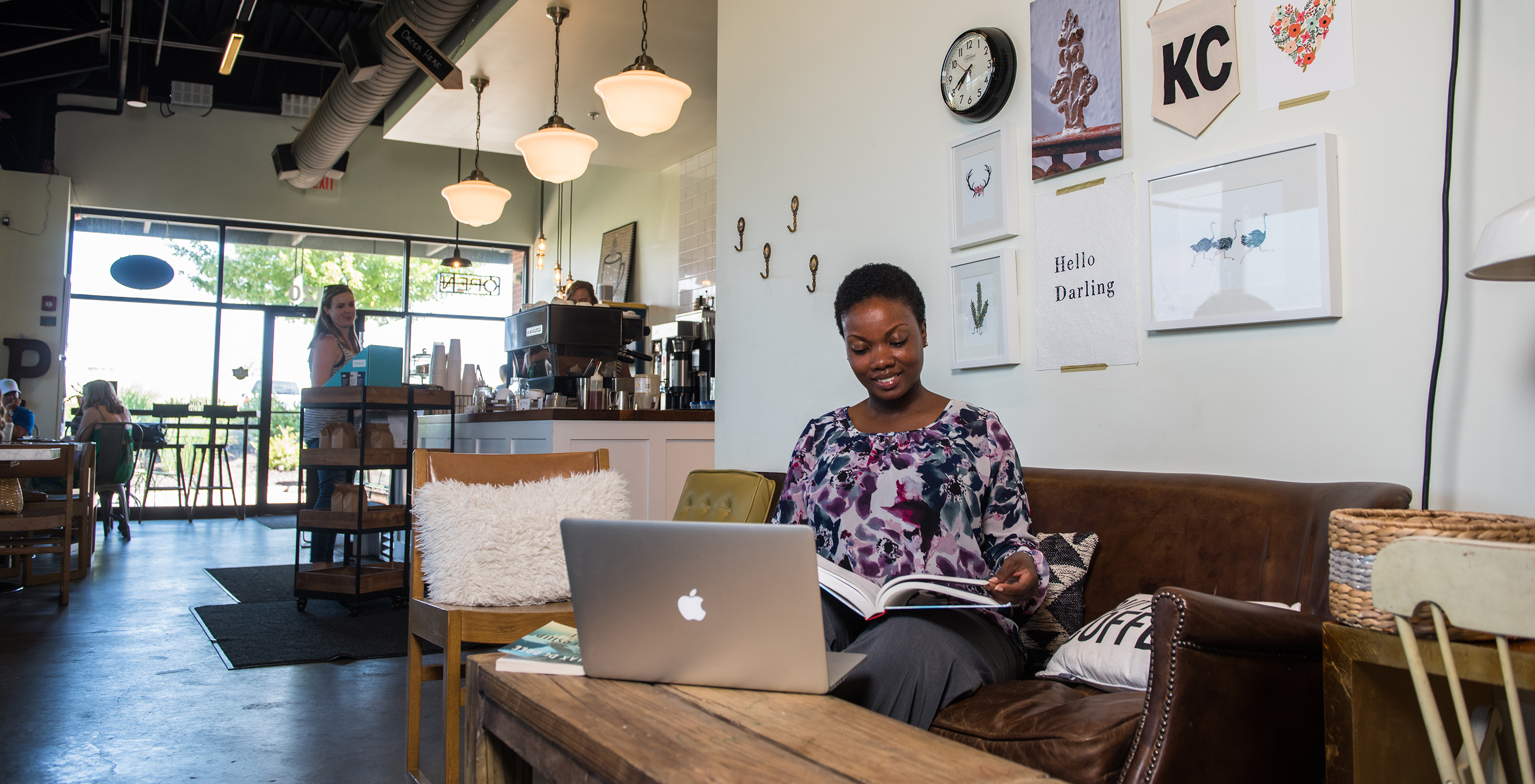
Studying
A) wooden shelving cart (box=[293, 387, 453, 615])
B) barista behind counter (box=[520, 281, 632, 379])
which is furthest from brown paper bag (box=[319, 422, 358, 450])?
barista behind counter (box=[520, 281, 632, 379])

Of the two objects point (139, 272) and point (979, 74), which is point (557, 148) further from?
point (139, 272)

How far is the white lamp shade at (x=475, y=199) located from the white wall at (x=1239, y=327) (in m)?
3.27

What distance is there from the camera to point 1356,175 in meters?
1.95

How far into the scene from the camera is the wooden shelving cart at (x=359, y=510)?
15.3 ft

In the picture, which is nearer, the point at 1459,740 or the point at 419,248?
the point at 1459,740

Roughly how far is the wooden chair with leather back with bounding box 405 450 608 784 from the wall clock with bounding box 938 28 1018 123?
1.45 meters

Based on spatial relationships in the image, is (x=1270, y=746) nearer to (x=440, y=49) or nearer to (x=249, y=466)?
(x=440, y=49)

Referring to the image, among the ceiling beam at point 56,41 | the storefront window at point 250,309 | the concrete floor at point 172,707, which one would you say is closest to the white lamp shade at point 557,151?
the concrete floor at point 172,707

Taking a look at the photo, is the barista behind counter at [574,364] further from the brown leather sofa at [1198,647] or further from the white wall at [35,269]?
the white wall at [35,269]

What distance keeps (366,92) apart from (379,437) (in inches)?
128

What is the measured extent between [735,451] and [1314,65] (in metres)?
2.40

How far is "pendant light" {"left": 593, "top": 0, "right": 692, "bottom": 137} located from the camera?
4305mm

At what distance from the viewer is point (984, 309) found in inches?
108

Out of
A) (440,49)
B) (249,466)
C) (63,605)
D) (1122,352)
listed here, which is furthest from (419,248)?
(1122,352)
